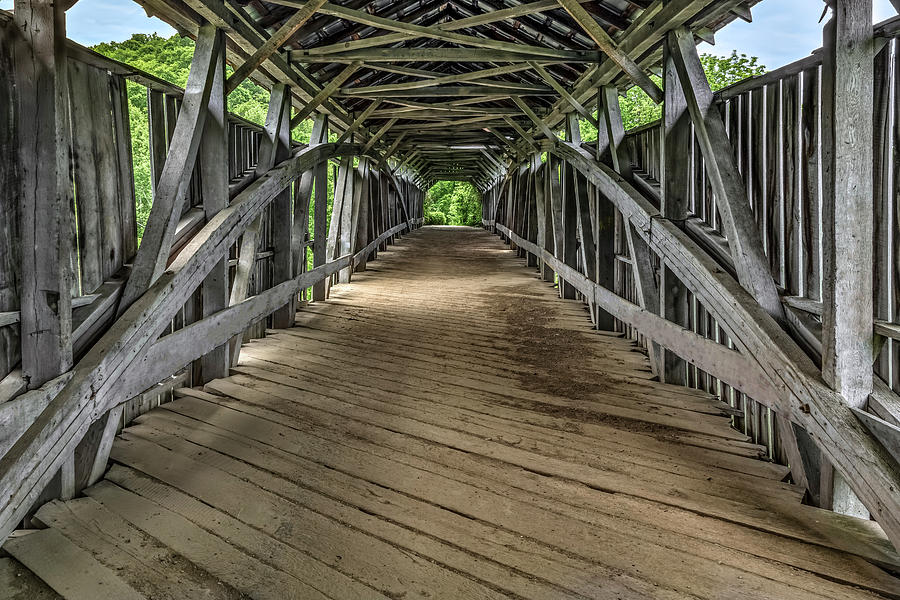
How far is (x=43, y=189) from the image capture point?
6.77 ft

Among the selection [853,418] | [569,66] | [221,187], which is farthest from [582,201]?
[853,418]

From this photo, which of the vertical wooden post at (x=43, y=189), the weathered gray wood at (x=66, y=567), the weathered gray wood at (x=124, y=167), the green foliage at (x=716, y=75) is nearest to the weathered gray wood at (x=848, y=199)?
the weathered gray wood at (x=66, y=567)

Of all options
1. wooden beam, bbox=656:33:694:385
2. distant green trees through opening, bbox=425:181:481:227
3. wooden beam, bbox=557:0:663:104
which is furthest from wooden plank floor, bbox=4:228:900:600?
distant green trees through opening, bbox=425:181:481:227

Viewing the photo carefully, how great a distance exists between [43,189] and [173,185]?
0.98 metres

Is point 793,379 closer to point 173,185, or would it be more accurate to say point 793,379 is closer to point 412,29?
point 173,185

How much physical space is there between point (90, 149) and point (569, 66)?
17.0 ft

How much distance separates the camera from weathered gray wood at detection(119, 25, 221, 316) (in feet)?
9.19

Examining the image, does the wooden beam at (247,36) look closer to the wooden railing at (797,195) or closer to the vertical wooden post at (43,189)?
the vertical wooden post at (43,189)

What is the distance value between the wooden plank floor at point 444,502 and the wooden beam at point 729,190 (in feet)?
3.14

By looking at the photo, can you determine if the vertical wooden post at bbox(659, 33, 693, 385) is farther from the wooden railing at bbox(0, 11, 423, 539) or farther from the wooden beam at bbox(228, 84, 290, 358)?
the wooden beam at bbox(228, 84, 290, 358)

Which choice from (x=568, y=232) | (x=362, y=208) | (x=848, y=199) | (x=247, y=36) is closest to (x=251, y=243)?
(x=247, y=36)

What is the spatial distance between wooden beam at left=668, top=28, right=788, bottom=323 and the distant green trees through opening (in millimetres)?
32901

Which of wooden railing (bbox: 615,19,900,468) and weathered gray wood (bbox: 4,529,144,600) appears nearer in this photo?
weathered gray wood (bbox: 4,529,144,600)

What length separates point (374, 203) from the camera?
1180cm
